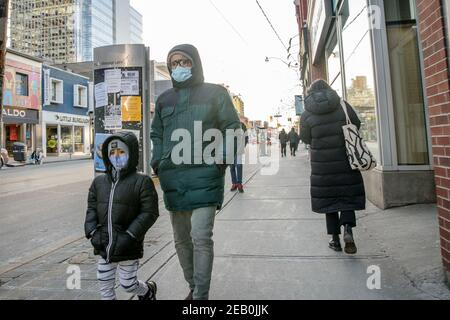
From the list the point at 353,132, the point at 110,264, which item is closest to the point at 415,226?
the point at 353,132

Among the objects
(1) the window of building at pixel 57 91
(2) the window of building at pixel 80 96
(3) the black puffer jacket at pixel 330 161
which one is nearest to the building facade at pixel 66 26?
(2) the window of building at pixel 80 96

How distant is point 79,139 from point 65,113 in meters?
3.66

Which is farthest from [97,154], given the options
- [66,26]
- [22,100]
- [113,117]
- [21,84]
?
[66,26]

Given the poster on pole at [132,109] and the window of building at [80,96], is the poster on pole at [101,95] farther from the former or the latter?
the window of building at [80,96]

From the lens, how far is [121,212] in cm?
248

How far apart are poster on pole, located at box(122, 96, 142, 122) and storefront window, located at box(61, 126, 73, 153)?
92.9 ft

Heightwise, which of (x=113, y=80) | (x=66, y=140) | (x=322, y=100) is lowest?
(x=322, y=100)

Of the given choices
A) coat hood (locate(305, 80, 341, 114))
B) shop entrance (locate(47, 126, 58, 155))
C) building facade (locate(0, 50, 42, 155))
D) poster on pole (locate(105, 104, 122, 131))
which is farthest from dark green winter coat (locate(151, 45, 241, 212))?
shop entrance (locate(47, 126, 58, 155))

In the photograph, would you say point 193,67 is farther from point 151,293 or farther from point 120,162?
point 151,293

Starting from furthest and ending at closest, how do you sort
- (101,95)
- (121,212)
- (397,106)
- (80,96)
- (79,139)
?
(79,139) → (80,96) → (101,95) → (397,106) → (121,212)

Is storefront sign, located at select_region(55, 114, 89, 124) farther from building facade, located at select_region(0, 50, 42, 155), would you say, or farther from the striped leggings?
the striped leggings

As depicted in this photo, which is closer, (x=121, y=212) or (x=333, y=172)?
(x=121, y=212)

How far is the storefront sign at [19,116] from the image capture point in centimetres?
2633

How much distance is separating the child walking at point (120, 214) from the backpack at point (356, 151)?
209 centimetres
